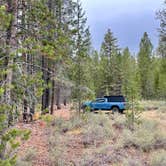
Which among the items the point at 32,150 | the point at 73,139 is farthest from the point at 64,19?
the point at 32,150

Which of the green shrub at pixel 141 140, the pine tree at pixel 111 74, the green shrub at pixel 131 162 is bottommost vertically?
the green shrub at pixel 131 162

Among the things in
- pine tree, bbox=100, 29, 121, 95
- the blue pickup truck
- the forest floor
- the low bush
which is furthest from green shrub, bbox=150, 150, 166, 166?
pine tree, bbox=100, 29, 121, 95

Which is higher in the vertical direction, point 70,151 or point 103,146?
point 103,146

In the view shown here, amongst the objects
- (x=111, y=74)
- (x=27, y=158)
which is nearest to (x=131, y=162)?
(x=27, y=158)

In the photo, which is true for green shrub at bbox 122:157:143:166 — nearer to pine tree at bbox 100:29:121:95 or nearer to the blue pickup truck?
the blue pickup truck

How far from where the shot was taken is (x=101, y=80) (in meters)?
42.9

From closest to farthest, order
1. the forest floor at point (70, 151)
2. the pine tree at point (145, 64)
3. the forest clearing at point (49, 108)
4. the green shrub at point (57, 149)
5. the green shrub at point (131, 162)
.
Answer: the forest clearing at point (49, 108) → the green shrub at point (131, 162) → the green shrub at point (57, 149) → the forest floor at point (70, 151) → the pine tree at point (145, 64)

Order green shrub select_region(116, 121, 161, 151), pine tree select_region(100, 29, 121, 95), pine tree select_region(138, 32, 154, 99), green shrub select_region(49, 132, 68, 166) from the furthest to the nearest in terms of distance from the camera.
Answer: pine tree select_region(138, 32, 154, 99) < pine tree select_region(100, 29, 121, 95) < green shrub select_region(116, 121, 161, 151) < green shrub select_region(49, 132, 68, 166)

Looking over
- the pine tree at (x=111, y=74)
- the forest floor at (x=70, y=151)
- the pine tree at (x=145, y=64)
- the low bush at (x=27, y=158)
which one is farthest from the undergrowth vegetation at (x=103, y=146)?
the pine tree at (x=145, y=64)

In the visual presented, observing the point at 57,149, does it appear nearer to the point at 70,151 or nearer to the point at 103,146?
the point at 70,151

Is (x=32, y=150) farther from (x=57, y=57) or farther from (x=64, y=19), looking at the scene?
(x=64, y=19)

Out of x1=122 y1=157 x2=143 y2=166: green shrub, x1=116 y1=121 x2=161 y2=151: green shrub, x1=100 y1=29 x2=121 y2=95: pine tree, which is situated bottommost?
x1=122 y1=157 x2=143 y2=166: green shrub

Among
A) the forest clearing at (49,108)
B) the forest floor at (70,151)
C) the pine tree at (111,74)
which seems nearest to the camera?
the forest clearing at (49,108)

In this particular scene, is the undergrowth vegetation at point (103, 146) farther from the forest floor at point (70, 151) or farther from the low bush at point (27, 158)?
the low bush at point (27, 158)
